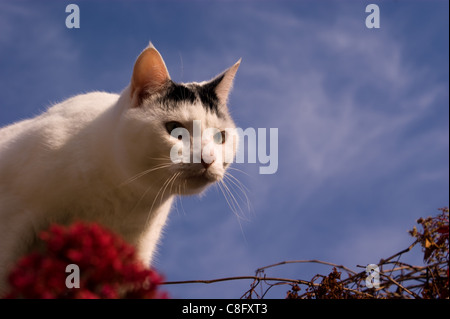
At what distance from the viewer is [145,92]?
6.98 ft

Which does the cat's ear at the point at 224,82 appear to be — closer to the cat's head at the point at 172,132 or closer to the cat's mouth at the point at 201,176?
the cat's head at the point at 172,132

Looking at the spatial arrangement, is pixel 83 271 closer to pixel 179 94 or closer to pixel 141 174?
pixel 141 174

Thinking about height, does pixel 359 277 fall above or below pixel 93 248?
above

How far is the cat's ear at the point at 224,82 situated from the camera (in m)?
2.38

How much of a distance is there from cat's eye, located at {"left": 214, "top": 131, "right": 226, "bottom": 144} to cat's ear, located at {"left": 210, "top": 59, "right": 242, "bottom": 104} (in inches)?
12.1

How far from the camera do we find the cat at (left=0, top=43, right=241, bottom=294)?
187 cm

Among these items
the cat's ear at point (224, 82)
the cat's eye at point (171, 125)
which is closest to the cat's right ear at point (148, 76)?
the cat's eye at point (171, 125)

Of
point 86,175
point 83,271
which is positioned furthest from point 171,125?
point 83,271

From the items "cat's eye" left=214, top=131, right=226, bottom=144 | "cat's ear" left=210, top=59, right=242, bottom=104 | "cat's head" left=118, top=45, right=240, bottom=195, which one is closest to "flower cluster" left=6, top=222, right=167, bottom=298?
"cat's head" left=118, top=45, right=240, bottom=195

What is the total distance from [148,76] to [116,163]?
47 centimetres

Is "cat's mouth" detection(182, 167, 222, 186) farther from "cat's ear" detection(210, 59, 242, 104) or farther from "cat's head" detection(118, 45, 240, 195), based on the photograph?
"cat's ear" detection(210, 59, 242, 104)
